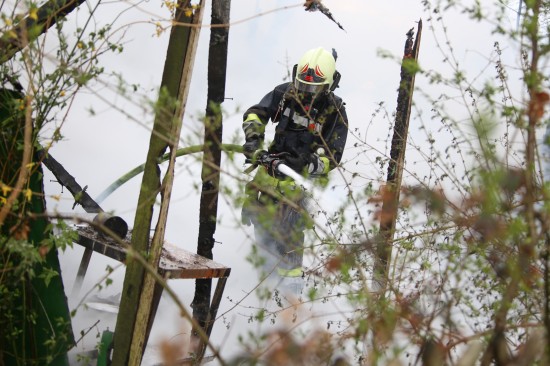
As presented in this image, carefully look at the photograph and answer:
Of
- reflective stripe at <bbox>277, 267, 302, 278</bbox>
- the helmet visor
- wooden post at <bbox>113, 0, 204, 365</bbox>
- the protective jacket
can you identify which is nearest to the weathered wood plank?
wooden post at <bbox>113, 0, 204, 365</bbox>

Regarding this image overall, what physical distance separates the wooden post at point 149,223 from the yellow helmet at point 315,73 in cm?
212

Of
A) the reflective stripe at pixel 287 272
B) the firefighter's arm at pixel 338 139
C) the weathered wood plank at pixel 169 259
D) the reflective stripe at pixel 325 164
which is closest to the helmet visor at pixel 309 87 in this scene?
the firefighter's arm at pixel 338 139

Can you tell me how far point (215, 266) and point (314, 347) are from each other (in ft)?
5.51

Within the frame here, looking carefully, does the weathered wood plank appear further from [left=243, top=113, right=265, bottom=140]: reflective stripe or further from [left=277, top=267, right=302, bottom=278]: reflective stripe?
[left=243, top=113, right=265, bottom=140]: reflective stripe

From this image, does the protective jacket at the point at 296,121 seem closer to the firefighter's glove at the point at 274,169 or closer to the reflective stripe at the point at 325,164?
the reflective stripe at the point at 325,164

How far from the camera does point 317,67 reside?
4773 mm

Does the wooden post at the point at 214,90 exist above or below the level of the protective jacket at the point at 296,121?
below

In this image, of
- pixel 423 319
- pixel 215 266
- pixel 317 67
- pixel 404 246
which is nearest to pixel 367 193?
pixel 404 246

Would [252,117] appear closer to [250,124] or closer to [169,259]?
[250,124]

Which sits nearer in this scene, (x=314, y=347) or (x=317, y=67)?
(x=314, y=347)

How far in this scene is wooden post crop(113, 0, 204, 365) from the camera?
263 centimetres

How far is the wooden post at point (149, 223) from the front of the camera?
2633 mm

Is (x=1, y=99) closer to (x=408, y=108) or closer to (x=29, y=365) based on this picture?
(x=29, y=365)

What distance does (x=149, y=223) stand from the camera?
2662 mm
